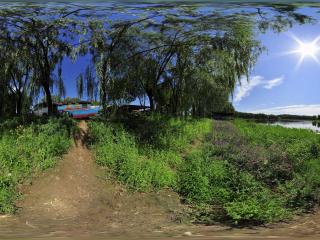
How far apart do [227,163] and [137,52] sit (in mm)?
992

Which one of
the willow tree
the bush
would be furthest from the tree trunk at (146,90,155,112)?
the willow tree

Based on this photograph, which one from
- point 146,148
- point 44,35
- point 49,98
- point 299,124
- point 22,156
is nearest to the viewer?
point 299,124

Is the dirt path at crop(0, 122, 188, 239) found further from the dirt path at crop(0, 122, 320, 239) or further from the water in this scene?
the water

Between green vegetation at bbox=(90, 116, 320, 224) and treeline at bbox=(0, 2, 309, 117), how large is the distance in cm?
19

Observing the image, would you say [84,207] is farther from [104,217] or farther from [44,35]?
[44,35]

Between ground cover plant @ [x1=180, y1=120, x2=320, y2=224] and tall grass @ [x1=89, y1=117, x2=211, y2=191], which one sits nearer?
ground cover plant @ [x1=180, y1=120, x2=320, y2=224]

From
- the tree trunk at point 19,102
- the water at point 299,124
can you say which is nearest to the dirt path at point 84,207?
the tree trunk at point 19,102

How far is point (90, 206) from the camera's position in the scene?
285cm

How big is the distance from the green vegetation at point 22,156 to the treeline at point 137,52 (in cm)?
151

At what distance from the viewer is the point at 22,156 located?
18.5 ft

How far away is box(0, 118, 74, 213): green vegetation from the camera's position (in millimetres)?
4711

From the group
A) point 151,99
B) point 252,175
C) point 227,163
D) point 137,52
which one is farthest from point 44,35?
point 252,175

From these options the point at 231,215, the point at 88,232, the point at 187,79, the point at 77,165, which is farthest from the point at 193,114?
the point at 77,165

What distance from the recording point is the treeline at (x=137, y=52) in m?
2.50
